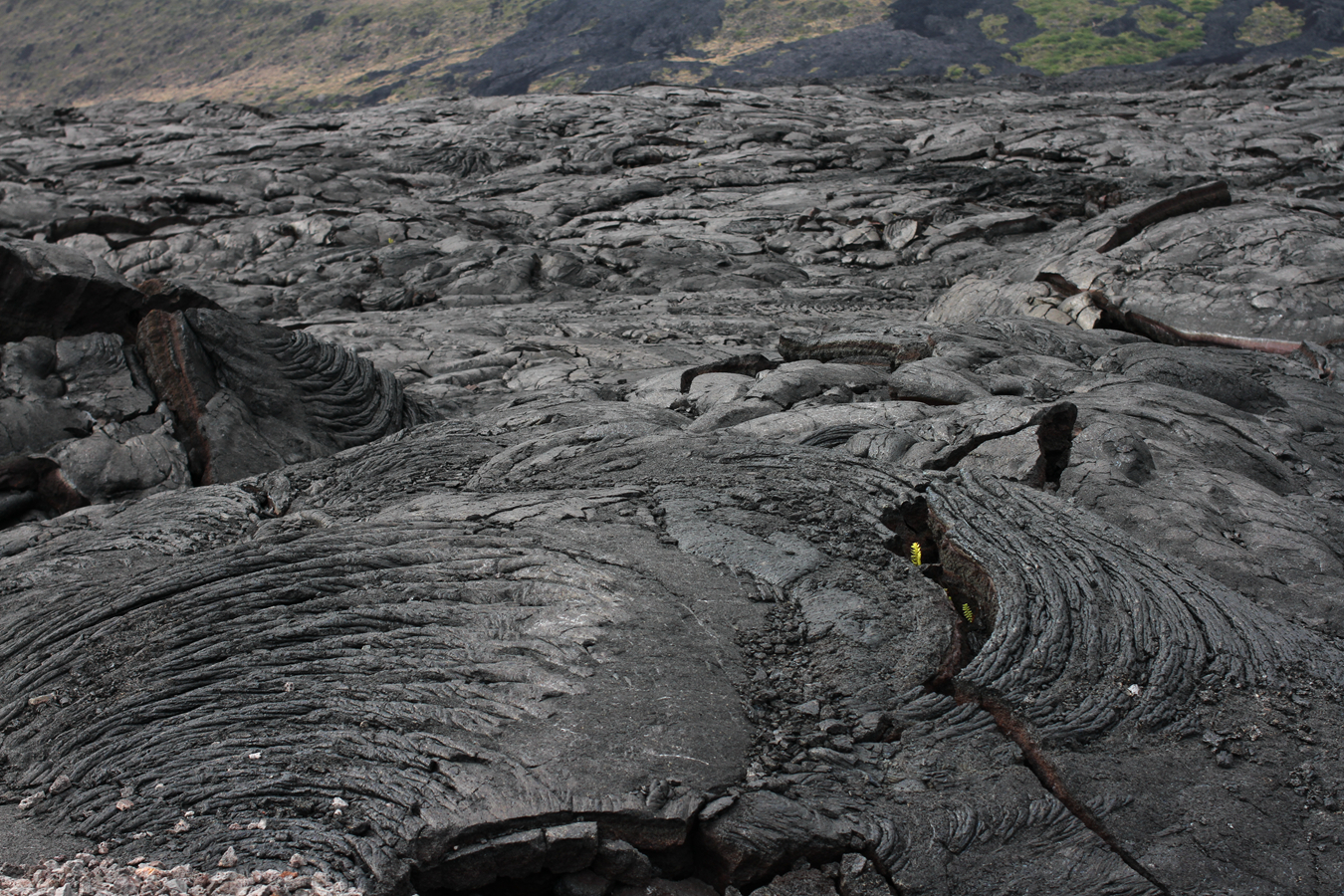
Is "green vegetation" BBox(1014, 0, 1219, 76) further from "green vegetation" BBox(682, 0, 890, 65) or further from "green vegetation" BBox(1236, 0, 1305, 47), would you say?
"green vegetation" BBox(682, 0, 890, 65)

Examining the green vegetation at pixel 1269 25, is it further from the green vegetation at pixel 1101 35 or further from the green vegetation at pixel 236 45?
the green vegetation at pixel 236 45

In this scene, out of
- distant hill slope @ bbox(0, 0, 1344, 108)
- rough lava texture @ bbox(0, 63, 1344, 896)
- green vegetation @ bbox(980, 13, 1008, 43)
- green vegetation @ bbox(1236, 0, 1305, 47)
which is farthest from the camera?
green vegetation @ bbox(980, 13, 1008, 43)

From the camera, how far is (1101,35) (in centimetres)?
4934

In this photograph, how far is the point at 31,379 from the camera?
8938 millimetres

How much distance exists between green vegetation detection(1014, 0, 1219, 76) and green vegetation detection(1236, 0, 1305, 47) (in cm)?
244

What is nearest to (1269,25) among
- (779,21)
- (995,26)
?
(995,26)

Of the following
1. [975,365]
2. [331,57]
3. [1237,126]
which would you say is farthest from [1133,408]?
[331,57]

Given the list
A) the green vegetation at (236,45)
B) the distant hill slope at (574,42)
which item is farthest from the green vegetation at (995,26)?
the green vegetation at (236,45)

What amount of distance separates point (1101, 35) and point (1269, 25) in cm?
966

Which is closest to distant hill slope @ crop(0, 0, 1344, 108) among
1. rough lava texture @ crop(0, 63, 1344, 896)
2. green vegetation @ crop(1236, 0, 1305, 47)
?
green vegetation @ crop(1236, 0, 1305, 47)

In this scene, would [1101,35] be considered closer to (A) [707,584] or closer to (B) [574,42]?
(B) [574,42]

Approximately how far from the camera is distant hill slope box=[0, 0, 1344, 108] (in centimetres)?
4812

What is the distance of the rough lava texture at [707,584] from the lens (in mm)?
3859

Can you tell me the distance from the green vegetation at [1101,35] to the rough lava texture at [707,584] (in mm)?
38468
